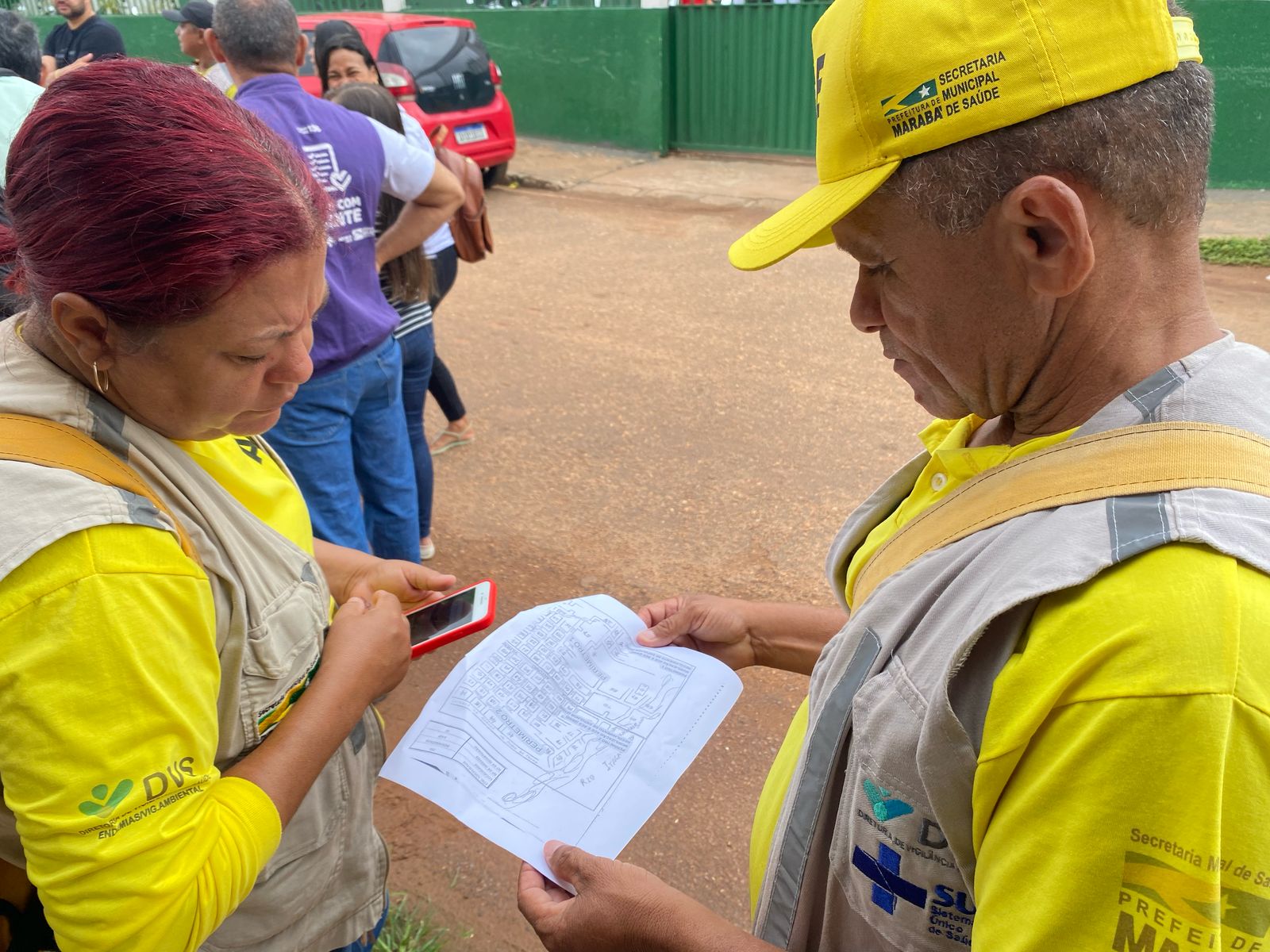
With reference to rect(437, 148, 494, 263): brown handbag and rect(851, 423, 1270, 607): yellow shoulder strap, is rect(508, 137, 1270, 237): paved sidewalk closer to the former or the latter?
rect(437, 148, 494, 263): brown handbag

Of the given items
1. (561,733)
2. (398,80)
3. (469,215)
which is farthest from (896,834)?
(398,80)

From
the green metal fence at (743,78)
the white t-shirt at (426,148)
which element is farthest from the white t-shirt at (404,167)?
the green metal fence at (743,78)

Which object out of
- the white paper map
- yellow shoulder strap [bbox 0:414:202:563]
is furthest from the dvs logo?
the white paper map

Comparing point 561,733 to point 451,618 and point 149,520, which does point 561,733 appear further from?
point 149,520

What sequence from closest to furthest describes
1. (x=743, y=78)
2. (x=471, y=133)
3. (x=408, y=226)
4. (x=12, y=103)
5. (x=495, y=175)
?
1. (x=12, y=103)
2. (x=408, y=226)
3. (x=471, y=133)
4. (x=495, y=175)
5. (x=743, y=78)

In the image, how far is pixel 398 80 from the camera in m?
8.30

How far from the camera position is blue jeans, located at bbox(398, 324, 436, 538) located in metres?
4.15

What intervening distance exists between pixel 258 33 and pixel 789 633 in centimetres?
285

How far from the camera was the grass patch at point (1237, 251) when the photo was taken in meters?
7.55

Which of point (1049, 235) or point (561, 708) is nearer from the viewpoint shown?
point (1049, 235)

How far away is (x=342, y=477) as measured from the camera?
3238 millimetres

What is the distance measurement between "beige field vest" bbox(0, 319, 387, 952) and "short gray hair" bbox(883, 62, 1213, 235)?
1.09 metres

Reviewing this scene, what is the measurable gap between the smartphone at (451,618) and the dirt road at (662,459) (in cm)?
119

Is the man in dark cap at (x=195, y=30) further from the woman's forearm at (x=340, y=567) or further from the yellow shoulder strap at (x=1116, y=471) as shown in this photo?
the yellow shoulder strap at (x=1116, y=471)
